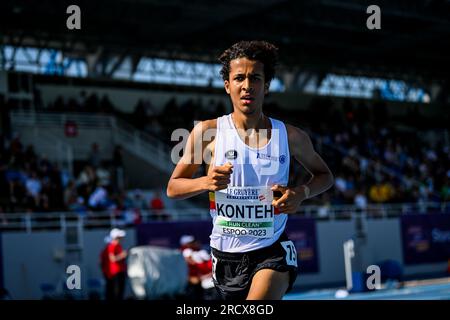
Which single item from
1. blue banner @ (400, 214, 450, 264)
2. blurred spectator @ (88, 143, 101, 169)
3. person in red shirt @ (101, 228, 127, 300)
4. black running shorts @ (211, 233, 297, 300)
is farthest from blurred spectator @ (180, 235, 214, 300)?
blue banner @ (400, 214, 450, 264)

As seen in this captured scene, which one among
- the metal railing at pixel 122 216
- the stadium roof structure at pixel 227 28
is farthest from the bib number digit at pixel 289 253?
the stadium roof structure at pixel 227 28

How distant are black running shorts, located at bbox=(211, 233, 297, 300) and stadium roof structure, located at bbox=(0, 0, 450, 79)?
20.0 meters

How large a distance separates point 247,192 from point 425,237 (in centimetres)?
2109

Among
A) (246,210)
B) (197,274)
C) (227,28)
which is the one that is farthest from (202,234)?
(246,210)

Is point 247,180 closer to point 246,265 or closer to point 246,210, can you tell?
point 246,210

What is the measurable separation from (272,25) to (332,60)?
25.2 ft

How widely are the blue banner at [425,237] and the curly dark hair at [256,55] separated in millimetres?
20222

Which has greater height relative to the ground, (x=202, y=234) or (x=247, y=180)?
(x=247, y=180)

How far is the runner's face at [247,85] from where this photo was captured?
5.11 m

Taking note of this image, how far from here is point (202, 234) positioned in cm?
2020

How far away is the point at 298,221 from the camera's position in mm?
21891

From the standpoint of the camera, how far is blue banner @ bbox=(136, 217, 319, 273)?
1902cm

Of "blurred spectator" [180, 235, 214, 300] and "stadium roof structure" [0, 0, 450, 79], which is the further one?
"stadium roof structure" [0, 0, 450, 79]

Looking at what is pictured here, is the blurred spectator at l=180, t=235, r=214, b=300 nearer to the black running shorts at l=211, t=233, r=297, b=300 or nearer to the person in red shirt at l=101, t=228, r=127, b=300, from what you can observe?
the person in red shirt at l=101, t=228, r=127, b=300
